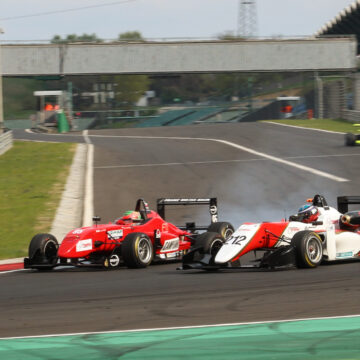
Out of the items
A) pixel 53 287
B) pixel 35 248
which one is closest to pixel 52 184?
pixel 35 248

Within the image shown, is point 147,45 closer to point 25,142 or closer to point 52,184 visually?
point 25,142

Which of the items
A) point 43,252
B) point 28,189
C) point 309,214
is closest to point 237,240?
point 309,214

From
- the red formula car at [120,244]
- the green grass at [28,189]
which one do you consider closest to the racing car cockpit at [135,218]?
the red formula car at [120,244]

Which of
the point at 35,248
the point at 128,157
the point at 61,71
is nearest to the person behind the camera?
the point at 35,248

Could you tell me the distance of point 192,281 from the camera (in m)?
11.0

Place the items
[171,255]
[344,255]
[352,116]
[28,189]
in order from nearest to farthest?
[344,255], [171,255], [28,189], [352,116]

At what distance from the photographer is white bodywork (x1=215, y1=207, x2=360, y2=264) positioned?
1195cm

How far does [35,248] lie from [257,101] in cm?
4614

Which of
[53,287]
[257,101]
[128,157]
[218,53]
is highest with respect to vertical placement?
[218,53]

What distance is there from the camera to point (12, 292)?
35.0 ft

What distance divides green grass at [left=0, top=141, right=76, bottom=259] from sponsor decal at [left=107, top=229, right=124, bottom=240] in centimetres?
330

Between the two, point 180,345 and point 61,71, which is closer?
point 180,345

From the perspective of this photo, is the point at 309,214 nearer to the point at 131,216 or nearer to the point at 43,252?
the point at 131,216

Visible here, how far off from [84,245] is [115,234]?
0.69 metres
